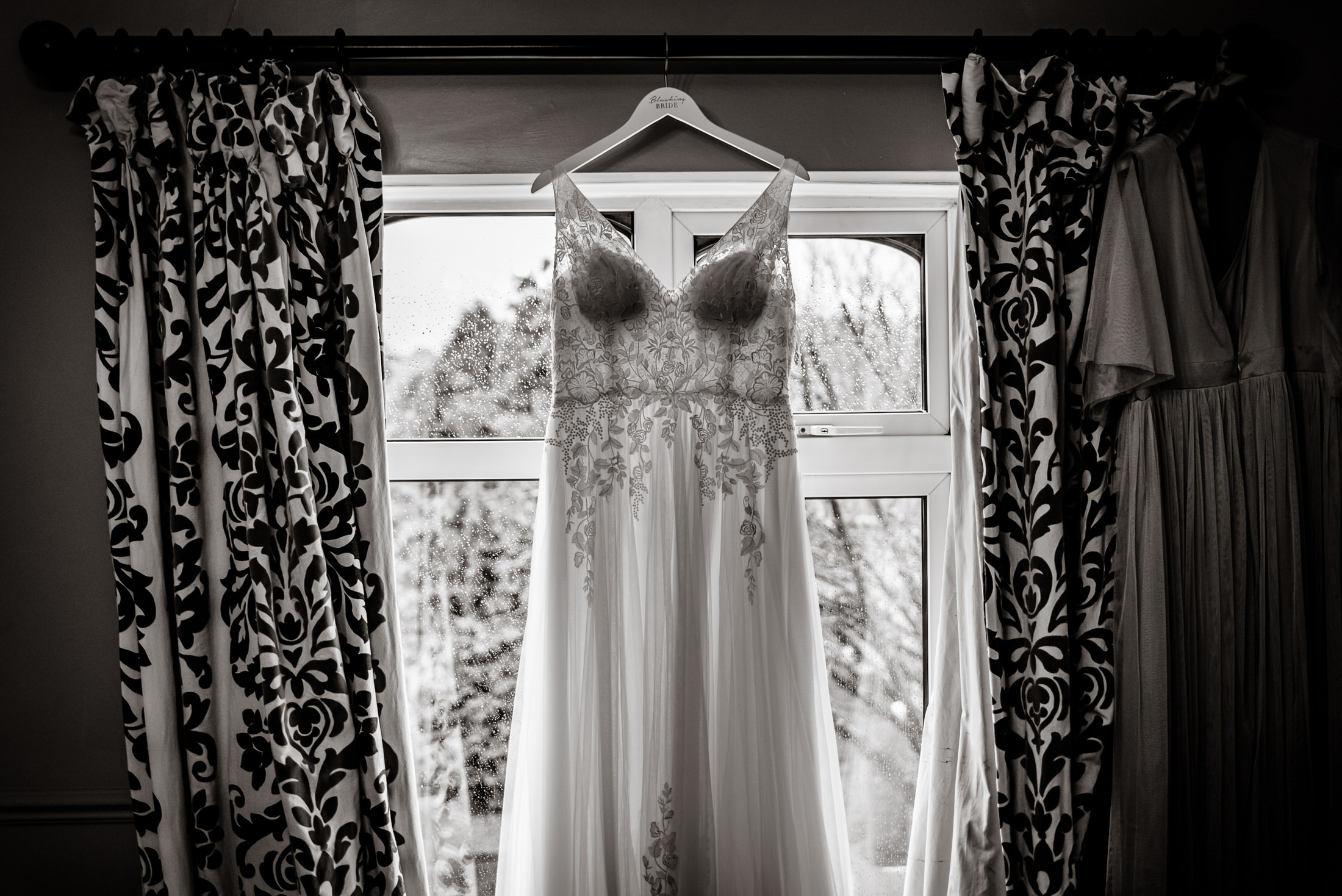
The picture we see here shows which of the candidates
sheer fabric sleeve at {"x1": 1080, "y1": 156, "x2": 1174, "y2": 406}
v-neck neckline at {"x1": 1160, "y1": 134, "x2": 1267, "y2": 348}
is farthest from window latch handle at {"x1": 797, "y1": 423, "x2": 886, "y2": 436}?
v-neck neckline at {"x1": 1160, "y1": 134, "x2": 1267, "y2": 348}

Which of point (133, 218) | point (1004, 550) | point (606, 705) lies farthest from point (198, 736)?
point (1004, 550)

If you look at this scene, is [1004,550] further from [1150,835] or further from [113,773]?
[113,773]

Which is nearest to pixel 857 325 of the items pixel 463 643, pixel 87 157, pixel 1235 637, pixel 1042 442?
pixel 1042 442

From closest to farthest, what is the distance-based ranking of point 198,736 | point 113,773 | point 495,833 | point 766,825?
point 766,825
point 198,736
point 113,773
point 495,833

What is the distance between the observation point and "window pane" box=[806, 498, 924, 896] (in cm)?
175

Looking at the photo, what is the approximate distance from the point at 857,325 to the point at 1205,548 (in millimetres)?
825

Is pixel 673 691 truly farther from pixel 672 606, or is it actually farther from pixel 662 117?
pixel 662 117

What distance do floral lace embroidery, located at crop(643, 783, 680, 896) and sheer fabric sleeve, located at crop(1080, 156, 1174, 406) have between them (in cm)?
113

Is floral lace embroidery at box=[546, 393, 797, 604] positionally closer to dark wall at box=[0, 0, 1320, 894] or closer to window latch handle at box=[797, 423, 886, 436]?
window latch handle at box=[797, 423, 886, 436]

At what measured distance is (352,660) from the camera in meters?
1.48

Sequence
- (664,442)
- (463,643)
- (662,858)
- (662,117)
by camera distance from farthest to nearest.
→ 1. (463,643)
2. (662,117)
3. (664,442)
4. (662,858)

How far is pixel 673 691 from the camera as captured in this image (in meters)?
1.37

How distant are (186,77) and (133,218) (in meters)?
0.29

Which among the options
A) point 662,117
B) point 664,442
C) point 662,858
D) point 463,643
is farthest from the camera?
point 463,643
